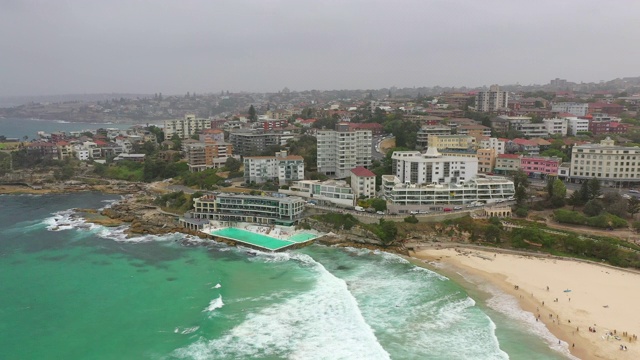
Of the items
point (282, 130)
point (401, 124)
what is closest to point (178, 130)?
point (282, 130)

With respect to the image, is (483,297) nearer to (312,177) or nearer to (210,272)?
(210,272)

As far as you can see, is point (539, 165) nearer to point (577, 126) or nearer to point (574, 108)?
point (577, 126)

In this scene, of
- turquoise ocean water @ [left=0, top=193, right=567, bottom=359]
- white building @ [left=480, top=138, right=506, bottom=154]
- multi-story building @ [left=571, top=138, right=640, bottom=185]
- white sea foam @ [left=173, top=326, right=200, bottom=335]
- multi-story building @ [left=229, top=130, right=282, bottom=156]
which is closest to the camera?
turquoise ocean water @ [left=0, top=193, right=567, bottom=359]

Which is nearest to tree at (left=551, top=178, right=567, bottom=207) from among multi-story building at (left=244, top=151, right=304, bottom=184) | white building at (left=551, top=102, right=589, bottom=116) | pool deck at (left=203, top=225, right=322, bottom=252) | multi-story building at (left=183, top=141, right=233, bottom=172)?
pool deck at (left=203, top=225, right=322, bottom=252)

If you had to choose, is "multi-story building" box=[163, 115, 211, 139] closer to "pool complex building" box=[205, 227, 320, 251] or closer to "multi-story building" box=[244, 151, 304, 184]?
"multi-story building" box=[244, 151, 304, 184]

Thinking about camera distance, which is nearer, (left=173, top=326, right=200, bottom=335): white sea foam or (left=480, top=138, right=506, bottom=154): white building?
(left=173, top=326, right=200, bottom=335): white sea foam

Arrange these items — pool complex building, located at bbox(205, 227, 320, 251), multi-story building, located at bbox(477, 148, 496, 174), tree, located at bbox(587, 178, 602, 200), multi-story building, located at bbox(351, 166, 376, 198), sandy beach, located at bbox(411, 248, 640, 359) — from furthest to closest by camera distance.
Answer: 1. multi-story building, located at bbox(477, 148, 496, 174)
2. multi-story building, located at bbox(351, 166, 376, 198)
3. tree, located at bbox(587, 178, 602, 200)
4. pool complex building, located at bbox(205, 227, 320, 251)
5. sandy beach, located at bbox(411, 248, 640, 359)
